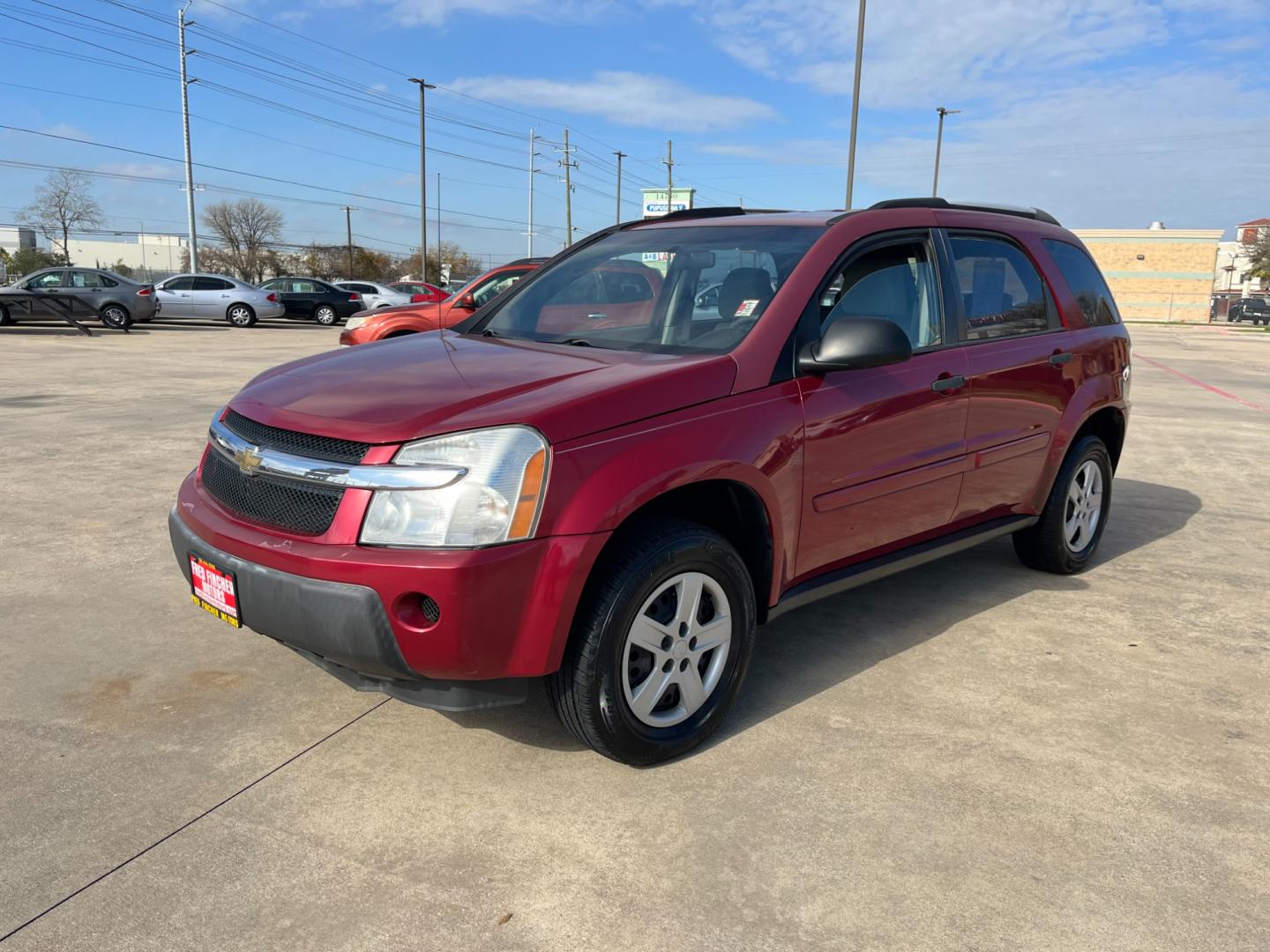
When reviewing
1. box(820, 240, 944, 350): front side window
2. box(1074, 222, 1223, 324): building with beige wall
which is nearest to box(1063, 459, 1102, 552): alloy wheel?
box(820, 240, 944, 350): front side window

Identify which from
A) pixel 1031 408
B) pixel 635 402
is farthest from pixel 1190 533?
pixel 635 402

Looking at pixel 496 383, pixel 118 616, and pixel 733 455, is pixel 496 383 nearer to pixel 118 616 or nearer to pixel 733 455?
pixel 733 455

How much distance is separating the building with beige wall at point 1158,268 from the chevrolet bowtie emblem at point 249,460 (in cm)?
7167

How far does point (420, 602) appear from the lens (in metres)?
2.59

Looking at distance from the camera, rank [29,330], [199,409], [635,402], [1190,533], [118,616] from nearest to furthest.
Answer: [635,402], [118,616], [1190,533], [199,409], [29,330]

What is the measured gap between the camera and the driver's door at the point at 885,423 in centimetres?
339

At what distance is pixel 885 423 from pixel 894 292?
61 cm

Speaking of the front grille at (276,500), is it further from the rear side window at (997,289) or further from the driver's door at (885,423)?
the rear side window at (997,289)

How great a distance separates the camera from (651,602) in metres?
2.92

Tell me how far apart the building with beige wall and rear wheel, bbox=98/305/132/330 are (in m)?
60.9

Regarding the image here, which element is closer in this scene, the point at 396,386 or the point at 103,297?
the point at 396,386

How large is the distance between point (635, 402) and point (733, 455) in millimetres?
Answer: 388

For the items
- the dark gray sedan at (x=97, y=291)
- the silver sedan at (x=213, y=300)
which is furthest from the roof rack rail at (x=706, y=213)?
the silver sedan at (x=213, y=300)

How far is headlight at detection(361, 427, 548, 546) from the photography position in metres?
2.58
